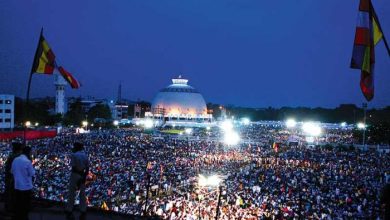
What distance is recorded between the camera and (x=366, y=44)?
357 inches

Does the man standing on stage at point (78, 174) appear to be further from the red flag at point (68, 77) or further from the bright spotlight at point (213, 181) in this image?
the bright spotlight at point (213, 181)

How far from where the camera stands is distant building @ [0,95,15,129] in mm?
64750

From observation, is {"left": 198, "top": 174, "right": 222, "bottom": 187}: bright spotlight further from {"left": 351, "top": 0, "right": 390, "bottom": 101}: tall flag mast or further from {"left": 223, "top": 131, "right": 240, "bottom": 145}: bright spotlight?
{"left": 223, "top": 131, "right": 240, "bottom": 145}: bright spotlight

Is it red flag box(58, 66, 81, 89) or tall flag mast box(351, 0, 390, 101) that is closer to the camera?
tall flag mast box(351, 0, 390, 101)

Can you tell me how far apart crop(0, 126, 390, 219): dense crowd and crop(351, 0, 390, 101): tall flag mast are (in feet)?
8.50

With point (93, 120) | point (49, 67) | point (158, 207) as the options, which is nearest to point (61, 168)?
point (158, 207)

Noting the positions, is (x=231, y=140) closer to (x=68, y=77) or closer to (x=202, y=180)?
(x=202, y=180)

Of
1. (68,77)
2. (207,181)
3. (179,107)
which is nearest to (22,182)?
(68,77)

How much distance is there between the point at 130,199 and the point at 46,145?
754 inches

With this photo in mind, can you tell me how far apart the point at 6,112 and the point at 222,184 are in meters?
53.3

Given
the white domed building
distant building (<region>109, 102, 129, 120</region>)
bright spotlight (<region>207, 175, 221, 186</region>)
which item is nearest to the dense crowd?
bright spotlight (<region>207, 175, 221, 186</region>)

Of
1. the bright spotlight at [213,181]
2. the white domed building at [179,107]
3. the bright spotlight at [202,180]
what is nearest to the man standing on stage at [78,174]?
the bright spotlight at [202,180]

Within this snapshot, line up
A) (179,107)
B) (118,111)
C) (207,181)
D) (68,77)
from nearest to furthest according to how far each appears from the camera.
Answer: (68,77)
(207,181)
(179,107)
(118,111)

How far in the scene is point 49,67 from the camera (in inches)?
448
